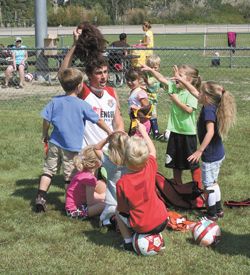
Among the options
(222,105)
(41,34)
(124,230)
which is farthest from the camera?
(41,34)

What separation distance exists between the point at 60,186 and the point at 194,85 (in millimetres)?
2132

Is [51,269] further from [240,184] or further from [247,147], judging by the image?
[247,147]

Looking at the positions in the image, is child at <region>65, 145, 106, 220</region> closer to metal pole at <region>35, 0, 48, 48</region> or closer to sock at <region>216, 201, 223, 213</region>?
sock at <region>216, 201, 223, 213</region>

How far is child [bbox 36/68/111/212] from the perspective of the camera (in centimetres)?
553

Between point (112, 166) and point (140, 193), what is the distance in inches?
24.5

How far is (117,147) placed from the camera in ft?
15.1

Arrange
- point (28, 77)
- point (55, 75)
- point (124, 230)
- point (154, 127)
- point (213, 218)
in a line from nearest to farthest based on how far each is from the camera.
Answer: point (124, 230), point (213, 218), point (154, 127), point (28, 77), point (55, 75)

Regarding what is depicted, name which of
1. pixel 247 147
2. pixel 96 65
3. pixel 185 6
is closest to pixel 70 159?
pixel 96 65

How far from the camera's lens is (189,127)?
6.38 metres

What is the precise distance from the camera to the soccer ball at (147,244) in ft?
15.0

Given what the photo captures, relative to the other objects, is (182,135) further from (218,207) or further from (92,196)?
(92,196)

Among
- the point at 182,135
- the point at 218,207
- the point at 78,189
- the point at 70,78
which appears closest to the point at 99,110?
the point at 70,78

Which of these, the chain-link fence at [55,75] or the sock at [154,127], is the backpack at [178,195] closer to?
the sock at [154,127]

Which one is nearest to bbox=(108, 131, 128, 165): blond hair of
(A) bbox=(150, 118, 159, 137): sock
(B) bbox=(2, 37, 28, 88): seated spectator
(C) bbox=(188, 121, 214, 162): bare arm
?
(C) bbox=(188, 121, 214, 162): bare arm
